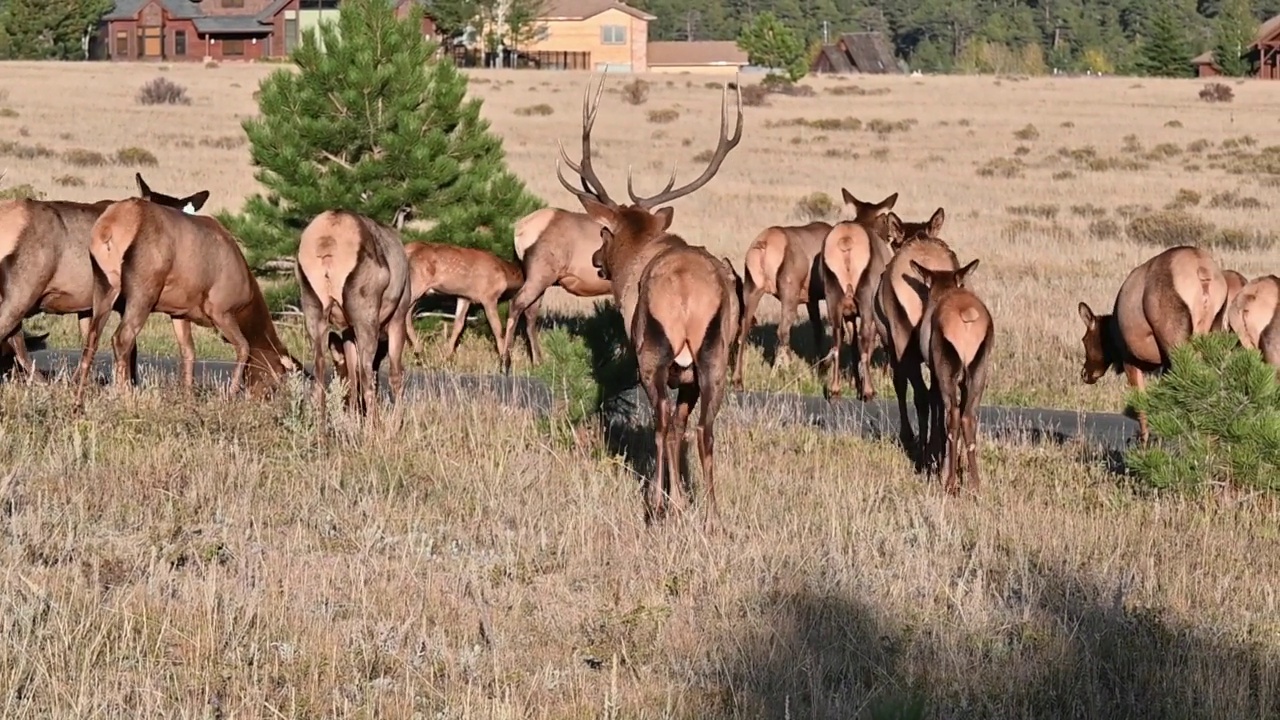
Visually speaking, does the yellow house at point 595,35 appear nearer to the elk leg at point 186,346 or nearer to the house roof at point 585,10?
the house roof at point 585,10

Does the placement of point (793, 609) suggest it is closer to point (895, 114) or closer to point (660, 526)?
point (660, 526)

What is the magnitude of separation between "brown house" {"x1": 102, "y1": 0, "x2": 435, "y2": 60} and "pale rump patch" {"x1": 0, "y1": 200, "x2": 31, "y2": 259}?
92.1 m

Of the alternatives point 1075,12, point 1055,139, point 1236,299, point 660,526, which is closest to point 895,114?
point 1055,139

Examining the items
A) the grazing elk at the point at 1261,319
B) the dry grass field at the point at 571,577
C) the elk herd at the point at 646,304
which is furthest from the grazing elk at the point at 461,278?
the grazing elk at the point at 1261,319

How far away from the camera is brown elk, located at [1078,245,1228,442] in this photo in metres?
13.3

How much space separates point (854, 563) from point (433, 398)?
537 cm

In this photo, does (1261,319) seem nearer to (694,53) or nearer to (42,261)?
(42,261)

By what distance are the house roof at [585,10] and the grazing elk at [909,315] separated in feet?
357

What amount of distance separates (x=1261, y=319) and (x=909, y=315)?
8.71 feet

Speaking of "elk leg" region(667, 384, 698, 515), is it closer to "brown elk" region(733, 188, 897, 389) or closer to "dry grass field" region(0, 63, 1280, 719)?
"dry grass field" region(0, 63, 1280, 719)

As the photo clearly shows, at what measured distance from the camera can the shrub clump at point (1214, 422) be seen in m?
11.0

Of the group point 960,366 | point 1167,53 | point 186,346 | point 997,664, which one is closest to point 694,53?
point 1167,53

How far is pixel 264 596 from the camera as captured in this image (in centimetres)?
785

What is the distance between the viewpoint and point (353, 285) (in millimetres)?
12953
